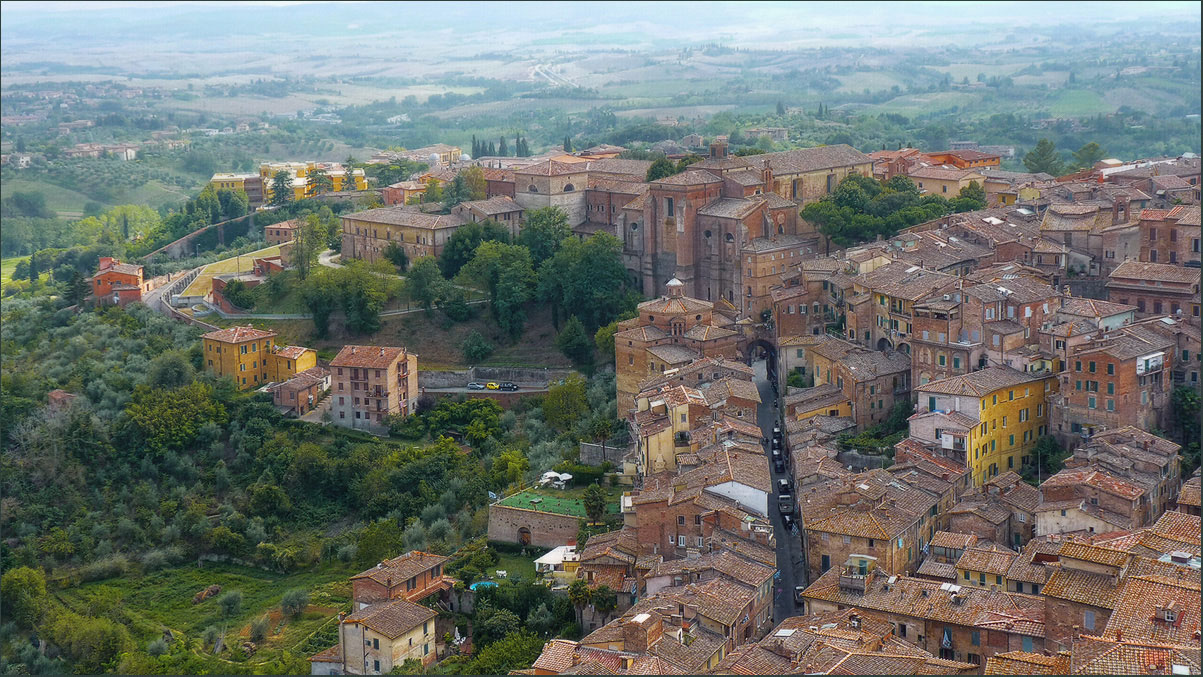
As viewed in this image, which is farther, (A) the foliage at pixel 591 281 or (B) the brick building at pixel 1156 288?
(A) the foliage at pixel 591 281

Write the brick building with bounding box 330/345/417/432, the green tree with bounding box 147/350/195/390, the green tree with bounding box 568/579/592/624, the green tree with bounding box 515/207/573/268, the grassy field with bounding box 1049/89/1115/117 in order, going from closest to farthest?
the green tree with bounding box 568/579/592/624 < the brick building with bounding box 330/345/417/432 < the green tree with bounding box 147/350/195/390 < the green tree with bounding box 515/207/573/268 < the grassy field with bounding box 1049/89/1115/117

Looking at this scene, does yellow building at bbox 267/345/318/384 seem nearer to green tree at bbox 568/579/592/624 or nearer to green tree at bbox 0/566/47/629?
green tree at bbox 0/566/47/629

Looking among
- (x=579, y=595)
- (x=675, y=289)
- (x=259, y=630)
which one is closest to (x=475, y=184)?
(x=675, y=289)

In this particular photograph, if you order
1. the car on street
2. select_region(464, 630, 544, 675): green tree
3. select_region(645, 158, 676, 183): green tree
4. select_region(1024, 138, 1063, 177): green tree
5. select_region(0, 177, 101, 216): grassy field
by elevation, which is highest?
select_region(645, 158, 676, 183): green tree

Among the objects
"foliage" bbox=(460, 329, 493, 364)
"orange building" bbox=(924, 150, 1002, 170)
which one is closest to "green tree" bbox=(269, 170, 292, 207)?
"foliage" bbox=(460, 329, 493, 364)

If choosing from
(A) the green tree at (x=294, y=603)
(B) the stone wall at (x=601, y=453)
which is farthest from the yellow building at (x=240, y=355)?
(B) the stone wall at (x=601, y=453)

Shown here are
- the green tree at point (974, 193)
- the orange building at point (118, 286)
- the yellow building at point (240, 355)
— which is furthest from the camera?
the orange building at point (118, 286)

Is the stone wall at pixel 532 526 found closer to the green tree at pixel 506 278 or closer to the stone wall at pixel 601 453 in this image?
the stone wall at pixel 601 453
